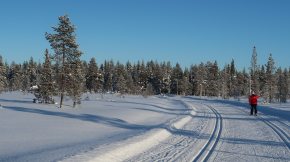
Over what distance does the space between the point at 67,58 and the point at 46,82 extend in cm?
477

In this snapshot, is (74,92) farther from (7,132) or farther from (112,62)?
(112,62)

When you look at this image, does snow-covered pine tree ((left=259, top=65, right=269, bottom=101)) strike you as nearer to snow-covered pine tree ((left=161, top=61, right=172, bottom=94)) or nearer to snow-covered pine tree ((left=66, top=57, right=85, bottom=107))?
snow-covered pine tree ((left=161, top=61, right=172, bottom=94))

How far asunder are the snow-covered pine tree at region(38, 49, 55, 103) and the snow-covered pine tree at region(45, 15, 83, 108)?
8.84 ft

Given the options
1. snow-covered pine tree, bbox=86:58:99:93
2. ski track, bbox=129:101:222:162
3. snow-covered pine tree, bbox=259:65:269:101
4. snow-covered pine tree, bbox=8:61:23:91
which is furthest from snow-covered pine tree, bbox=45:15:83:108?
snow-covered pine tree, bbox=8:61:23:91

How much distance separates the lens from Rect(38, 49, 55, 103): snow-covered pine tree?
4712 cm

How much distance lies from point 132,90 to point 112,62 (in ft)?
78.9

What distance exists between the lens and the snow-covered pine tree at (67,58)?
44.2 meters

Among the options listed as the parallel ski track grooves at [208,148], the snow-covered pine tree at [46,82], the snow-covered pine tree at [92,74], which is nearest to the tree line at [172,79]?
the snow-covered pine tree at [92,74]

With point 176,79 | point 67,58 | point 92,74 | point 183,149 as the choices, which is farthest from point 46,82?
point 176,79

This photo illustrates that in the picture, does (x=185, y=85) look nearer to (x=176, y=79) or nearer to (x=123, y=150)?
(x=176, y=79)

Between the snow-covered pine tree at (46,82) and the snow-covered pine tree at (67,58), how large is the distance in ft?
8.84

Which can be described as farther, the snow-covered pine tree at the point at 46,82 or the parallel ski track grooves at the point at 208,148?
the snow-covered pine tree at the point at 46,82

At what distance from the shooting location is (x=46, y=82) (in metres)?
47.7

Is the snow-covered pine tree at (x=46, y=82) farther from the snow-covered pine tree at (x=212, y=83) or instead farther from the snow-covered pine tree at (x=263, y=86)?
the snow-covered pine tree at (x=212, y=83)
